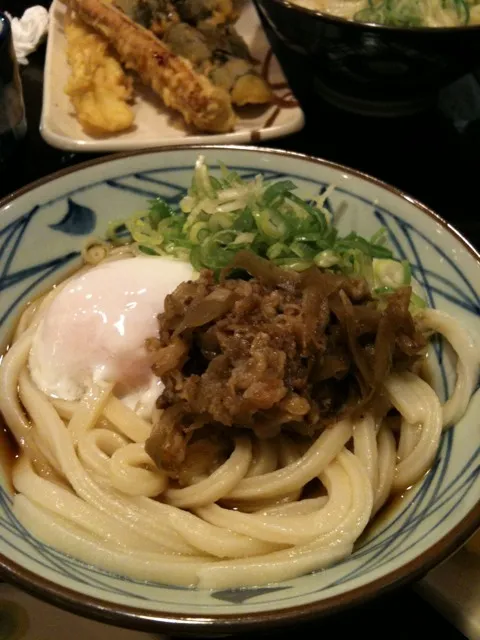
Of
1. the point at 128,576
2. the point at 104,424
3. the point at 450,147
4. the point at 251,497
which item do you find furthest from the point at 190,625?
the point at 450,147

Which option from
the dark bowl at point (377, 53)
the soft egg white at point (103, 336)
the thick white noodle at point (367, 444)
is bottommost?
the soft egg white at point (103, 336)

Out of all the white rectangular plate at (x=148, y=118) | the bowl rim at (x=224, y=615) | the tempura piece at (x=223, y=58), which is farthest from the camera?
the tempura piece at (x=223, y=58)

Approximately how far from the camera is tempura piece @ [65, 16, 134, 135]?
343 cm

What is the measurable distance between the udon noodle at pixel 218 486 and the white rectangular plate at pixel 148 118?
1.50 metres

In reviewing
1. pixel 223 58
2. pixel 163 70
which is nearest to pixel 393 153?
pixel 223 58

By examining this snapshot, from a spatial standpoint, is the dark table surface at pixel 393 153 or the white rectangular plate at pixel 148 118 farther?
the white rectangular plate at pixel 148 118

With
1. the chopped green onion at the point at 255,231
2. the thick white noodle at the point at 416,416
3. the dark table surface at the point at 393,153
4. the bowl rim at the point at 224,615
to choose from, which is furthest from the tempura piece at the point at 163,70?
the bowl rim at the point at 224,615

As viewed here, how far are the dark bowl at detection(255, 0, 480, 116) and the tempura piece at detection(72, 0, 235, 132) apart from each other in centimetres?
49

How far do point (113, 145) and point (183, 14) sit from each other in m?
1.34

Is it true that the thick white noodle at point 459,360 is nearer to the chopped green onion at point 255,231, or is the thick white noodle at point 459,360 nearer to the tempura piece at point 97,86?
the chopped green onion at point 255,231

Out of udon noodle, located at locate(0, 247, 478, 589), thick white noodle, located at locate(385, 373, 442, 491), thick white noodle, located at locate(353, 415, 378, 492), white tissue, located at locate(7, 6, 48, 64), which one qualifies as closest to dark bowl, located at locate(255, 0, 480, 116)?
udon noodle, located at locate(0, 247, 478, 589)

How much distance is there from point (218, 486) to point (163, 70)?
2.50 m

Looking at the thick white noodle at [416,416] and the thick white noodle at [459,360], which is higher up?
the thick white noodle at [459,360]

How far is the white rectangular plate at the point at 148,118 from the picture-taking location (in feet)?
10.7
